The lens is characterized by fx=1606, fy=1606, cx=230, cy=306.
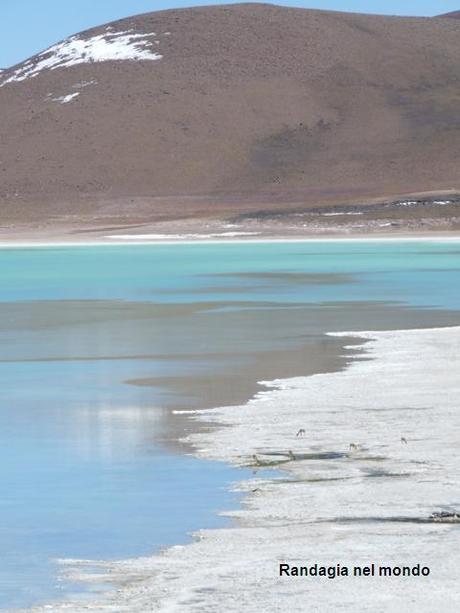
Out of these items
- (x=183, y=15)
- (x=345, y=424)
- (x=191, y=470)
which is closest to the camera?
(x=191, y=470)

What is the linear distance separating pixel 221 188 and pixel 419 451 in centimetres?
9601

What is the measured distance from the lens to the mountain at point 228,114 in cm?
10425

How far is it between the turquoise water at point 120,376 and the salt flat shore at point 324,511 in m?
0.28

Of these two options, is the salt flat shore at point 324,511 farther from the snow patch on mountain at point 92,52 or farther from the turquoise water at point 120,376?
the snow patch on mountain at point 92,52

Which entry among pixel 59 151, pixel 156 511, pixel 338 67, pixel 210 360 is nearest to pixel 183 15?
pixel 338 67

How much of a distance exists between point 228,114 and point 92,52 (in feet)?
62.0

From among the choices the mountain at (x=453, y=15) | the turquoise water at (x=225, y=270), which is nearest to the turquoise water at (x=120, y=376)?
the turquoise water at (x=225, y=270)

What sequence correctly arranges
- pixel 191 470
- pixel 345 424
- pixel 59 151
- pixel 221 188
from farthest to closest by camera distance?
pixel 59 151 < pixel 221 188 < pixel 345 424 < pixel 191 470

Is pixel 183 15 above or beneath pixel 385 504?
above

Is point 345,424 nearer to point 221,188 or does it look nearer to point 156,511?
point 156,511

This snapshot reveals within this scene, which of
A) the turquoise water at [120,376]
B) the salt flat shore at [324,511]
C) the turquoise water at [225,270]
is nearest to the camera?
the salt flat shore at [324,511]

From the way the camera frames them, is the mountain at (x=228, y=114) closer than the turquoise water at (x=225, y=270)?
No

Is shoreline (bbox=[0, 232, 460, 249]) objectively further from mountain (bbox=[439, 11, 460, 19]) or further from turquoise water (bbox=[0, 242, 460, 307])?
mountain (bbox=[439, 11, 460, 19])

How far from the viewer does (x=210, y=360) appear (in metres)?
16.5
